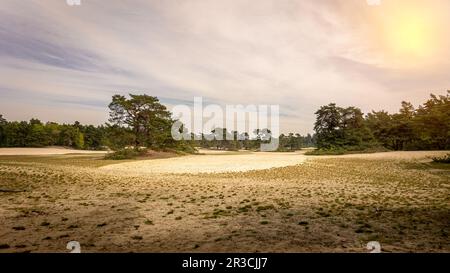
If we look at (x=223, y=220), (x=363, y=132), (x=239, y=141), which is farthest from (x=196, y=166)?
(x=239, y=141)

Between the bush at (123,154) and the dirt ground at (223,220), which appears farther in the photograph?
the bush at (123,154)

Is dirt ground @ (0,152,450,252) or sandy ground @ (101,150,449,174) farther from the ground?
dirt ground @ (0,152,450,252)

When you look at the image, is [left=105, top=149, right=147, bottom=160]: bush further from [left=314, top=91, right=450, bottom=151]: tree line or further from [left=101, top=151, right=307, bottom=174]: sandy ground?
[left=314, top=91, right=450, bottom=151]: tree line

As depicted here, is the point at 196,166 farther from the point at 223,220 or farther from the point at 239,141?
the point at 239,141

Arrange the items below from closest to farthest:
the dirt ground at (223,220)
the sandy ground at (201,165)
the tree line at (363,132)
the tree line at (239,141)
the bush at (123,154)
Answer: the dirt ground at (223,220) → the sandy ground at (201,165) → the bush at (123,154) → the tree line at (363,132) → the tree line at (239,141)

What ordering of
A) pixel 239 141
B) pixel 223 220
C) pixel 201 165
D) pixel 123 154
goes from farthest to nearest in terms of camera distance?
pixel 239 141
pixel 123 154
pixel 201 165
pixel 223 220

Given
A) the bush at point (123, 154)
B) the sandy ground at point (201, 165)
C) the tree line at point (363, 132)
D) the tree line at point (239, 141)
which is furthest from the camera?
the tree line at point (239, 141)

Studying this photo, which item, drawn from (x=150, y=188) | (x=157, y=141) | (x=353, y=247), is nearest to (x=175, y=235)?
(x=353, y=247)

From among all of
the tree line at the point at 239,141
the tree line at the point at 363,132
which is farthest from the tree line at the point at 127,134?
the tree line at the point at 363,132

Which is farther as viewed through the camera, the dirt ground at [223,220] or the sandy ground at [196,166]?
the sandy ground at [196,166]

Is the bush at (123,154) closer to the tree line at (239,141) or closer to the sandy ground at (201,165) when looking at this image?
the sandy ground at (201,165)

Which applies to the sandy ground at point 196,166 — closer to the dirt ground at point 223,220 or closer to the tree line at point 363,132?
the dirt ground at point 223,220

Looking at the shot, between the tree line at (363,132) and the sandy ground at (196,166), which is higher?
the tree line at (363,132)

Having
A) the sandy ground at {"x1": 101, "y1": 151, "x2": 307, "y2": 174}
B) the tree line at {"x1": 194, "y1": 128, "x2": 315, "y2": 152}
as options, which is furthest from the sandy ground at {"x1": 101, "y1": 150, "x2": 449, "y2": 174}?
the tree line at {"x1": 194, "y1": 128, "x2": 315, "y2": 152}
